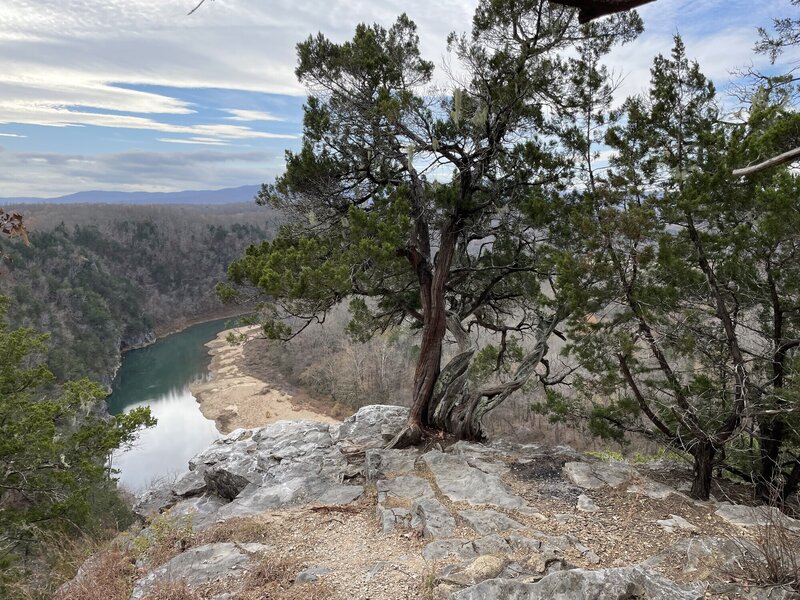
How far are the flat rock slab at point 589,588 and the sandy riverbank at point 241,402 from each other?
24716mm

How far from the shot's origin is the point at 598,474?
5.87m

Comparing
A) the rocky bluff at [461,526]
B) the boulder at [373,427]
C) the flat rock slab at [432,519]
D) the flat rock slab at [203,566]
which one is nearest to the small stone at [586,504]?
the rocky bluff at [461,526]

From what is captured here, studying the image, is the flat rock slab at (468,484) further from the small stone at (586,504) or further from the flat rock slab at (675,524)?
the flat rock slab at (675,524)

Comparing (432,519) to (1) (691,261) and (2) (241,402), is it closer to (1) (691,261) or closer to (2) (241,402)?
(1) (691,261)

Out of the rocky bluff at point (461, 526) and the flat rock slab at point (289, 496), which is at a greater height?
the rocky bluff at point (461, 526)

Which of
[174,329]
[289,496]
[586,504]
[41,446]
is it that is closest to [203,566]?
[289,496]

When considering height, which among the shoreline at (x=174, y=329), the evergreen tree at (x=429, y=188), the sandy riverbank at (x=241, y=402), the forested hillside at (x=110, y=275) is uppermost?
the evergreen tree at (x=429, y=188)

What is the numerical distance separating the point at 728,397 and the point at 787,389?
0.86m

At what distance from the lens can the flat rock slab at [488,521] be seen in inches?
178

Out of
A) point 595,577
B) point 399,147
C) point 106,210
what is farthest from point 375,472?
point 106,210

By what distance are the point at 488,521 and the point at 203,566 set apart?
2.49 m

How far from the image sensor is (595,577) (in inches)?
116

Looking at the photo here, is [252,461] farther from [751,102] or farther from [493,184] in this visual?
[751,102]

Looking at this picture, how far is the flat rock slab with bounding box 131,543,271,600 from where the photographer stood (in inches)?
147
